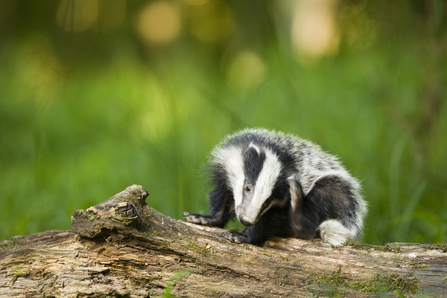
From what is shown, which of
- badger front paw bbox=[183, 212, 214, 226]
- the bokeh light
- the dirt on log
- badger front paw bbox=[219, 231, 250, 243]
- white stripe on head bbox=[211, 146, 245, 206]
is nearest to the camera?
the dirt on log

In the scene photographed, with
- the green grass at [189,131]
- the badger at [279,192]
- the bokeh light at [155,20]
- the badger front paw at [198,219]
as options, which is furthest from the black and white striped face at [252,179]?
the bokeh light at [155,20]

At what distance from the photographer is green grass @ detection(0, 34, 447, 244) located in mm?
5074

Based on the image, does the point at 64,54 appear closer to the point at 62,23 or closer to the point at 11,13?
the point at 62,23

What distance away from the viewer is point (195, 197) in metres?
5.06

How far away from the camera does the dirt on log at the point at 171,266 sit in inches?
107

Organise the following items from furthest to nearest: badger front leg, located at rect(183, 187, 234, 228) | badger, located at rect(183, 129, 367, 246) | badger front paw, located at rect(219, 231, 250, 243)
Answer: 1. badger front leg, located at rect(183, 187, 234, 228)
2. badger, located at rect(183, 129, 367, 246)
3. badger front paw, located at rect(219, 231, 250, 243)

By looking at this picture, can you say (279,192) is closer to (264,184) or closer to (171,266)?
(264,184)

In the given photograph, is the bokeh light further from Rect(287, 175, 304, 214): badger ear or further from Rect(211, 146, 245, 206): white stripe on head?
Rect(287, 175, 304, 214): badger ear

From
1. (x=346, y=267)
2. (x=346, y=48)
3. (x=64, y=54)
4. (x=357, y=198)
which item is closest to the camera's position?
(x=346, y=267)

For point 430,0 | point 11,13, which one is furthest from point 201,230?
point 11,13

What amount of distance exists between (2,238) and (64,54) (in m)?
2.25

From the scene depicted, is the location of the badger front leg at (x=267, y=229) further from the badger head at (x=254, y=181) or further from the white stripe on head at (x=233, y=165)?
the white stripe on head at (x=233, y=165)

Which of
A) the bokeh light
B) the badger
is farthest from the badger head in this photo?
the bokeh light

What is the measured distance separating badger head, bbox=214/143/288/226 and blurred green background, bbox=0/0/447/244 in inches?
32.1
